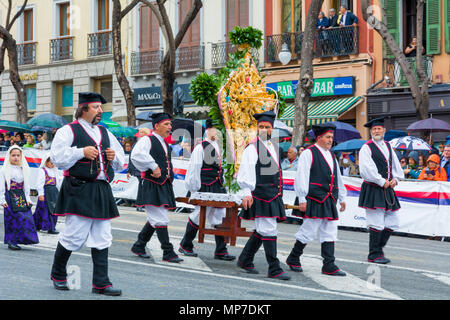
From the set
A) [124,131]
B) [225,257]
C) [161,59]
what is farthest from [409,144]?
[161,59]

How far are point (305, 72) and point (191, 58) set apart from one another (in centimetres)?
1142

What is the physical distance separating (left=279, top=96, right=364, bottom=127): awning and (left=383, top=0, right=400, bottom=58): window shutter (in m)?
1.67

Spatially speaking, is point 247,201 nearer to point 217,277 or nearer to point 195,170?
point 217,277

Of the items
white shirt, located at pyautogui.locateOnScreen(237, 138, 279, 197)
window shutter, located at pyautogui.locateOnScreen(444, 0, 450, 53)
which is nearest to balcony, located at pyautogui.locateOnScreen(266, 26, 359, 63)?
window shutter, located at pyautogui.locateOnScreen(444, 0, 450, 53)

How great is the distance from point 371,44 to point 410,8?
A: 63.5 inches

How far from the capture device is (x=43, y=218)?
42.9ft

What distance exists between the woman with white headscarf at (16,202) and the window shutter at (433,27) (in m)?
15.1

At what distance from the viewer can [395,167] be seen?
10953 millimetres

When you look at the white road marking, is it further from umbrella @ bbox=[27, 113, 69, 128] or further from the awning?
umbrella @ bbox=[27, 113, 69, 128]

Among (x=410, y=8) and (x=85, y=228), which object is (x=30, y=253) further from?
(x=410, y=8)

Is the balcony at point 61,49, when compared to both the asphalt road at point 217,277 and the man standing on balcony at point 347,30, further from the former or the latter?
the asphalt road at point 217,277

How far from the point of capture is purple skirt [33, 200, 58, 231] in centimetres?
1305

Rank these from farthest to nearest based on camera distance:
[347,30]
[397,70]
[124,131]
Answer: [347,30], [397,70], [124,131]

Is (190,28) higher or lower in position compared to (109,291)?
higher
